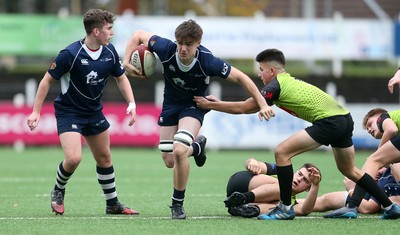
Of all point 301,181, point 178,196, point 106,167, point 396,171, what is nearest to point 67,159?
point 106,167

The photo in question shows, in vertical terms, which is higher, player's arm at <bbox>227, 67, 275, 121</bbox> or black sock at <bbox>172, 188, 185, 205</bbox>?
player's arm at <bbox>227, 67, 275, 121</bbox>

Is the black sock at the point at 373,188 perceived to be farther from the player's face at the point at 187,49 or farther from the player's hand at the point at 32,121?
the player's hand at the point at 32,121

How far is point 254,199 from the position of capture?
30.0 ft

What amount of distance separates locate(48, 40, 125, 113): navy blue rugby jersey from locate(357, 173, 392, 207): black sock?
2.68 meters

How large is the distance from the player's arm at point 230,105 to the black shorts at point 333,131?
2.00 feet

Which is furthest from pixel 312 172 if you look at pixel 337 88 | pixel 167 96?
pixel 337 88

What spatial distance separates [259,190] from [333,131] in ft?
3.32

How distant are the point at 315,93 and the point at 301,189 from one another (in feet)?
3.25

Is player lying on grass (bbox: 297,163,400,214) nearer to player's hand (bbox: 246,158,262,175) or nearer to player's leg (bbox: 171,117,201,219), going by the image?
player's hand (bbox: 246,158,262,175)

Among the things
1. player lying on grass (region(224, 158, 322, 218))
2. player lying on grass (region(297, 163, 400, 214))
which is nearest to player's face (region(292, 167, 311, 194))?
player lying on grass (region(224, 158, 322, 218))

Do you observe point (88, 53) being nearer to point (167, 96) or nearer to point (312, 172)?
point (167, 96)

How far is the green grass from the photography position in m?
8.15

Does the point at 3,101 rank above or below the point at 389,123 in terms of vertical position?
below

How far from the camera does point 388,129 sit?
914 cm
